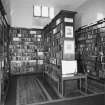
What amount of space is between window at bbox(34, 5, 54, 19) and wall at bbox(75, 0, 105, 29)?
58.9 inches

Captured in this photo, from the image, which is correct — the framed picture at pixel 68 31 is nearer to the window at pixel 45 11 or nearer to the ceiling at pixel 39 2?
the ceiling at pixel 39 2

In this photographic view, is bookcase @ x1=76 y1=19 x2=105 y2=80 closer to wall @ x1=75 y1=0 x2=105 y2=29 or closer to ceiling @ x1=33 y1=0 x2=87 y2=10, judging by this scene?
wall @ x1=75 y1=0 x2=105 y2=29

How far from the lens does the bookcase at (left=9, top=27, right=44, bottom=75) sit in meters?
5.41

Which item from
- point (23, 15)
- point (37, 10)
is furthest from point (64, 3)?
point (23, 15)

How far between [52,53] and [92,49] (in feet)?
5.42

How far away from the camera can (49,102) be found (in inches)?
94.2

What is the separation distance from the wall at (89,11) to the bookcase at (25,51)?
229 centimetres

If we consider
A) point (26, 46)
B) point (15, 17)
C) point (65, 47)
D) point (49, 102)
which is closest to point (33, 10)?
point (15, 17)

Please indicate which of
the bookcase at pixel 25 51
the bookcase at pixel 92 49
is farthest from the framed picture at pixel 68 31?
the bookcase at pixel 25 51

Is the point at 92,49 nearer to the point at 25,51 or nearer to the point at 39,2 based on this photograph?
the point at 39,2

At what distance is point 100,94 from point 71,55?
131cm

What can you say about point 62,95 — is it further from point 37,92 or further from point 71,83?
point 37,92

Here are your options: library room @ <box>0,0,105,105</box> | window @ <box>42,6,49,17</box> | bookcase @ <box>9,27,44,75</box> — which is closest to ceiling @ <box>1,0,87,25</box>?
library room @ <box>0,0,105,105</box>

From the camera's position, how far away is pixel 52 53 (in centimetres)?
428
